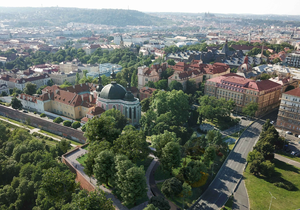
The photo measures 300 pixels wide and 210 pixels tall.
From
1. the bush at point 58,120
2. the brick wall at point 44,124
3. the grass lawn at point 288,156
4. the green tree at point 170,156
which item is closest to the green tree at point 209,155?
the green tree at point 170,156

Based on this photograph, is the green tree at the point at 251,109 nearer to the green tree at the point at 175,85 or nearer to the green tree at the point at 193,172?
the green tree at the point at 175,85

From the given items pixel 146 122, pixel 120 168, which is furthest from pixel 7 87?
pixel 120 168

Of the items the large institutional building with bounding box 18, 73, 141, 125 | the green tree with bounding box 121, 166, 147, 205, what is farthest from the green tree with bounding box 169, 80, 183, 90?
the green tree with bounding box 121, 166, 147, 205

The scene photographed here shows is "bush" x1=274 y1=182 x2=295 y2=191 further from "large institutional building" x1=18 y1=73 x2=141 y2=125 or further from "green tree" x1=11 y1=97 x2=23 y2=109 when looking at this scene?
"green tree" x1=11 y1=97 x2=23 y2=109

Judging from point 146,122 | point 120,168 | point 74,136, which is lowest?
point 74,136

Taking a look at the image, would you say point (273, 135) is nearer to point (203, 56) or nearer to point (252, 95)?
point (252, 95)
